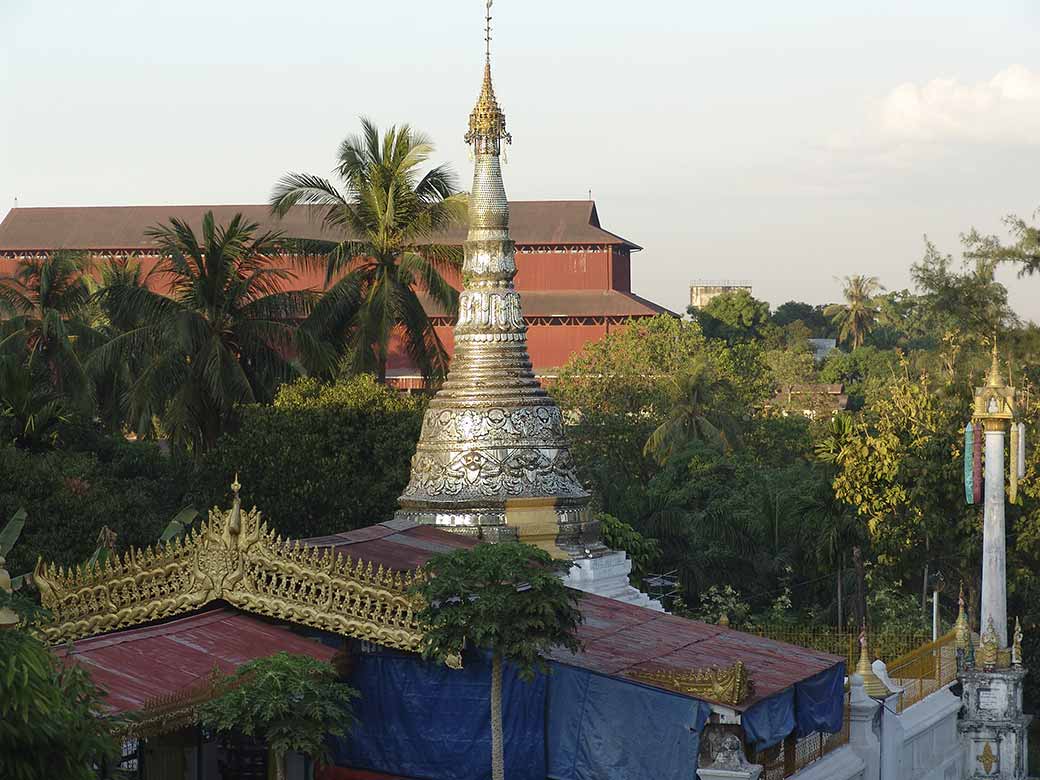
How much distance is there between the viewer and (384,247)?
37094mm

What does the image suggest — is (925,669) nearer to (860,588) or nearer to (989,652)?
(989,652)

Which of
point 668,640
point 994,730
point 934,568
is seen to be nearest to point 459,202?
point 934,568

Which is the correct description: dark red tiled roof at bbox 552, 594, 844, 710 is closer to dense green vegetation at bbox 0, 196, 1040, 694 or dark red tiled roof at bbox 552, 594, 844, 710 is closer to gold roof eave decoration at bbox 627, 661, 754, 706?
gold roof eave decoration at bbox 627, 661, 754, 706

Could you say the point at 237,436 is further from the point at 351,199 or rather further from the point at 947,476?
the point at 947,476

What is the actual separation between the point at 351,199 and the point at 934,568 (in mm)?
13554

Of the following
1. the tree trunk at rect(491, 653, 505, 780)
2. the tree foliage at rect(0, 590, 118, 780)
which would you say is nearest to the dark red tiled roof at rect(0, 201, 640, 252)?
the tree trunk at rect(491, 653, 505, 780)

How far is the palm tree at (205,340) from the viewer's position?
35.0 metres

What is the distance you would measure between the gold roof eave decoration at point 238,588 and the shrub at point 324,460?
1357 cm

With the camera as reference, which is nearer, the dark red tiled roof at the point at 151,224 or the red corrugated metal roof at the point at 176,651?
the red corrugated metal roof at the point at 176,651

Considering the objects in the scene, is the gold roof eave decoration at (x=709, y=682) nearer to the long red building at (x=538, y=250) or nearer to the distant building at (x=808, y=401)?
the distant building at (x=808, y=401)

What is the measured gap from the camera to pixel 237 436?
33.1m

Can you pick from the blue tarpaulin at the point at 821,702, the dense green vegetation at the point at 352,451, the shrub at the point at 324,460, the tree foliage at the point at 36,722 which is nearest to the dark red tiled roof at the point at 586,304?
the dense green vegetation at the point at 352,451

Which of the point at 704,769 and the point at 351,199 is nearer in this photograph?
the point at 704,769

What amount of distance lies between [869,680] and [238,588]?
26.5ft
